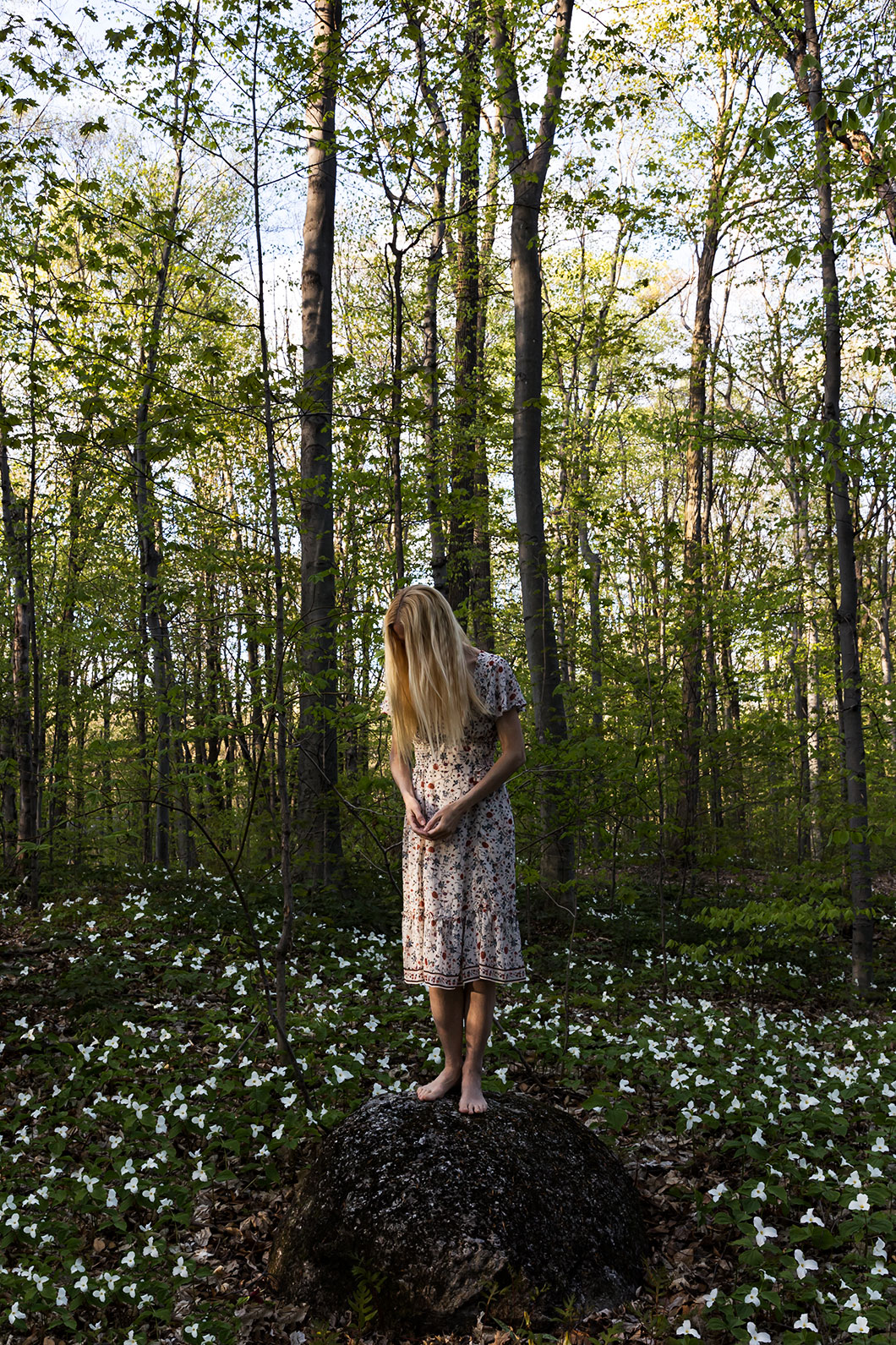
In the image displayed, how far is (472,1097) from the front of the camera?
340 centimetres

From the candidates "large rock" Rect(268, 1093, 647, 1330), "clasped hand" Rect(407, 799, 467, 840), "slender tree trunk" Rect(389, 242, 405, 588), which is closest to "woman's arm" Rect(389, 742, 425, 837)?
"clasped hand" Rect(407, 799, 467, 840)

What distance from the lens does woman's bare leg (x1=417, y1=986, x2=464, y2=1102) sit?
338 cm

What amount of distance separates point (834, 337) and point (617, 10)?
7.14 m

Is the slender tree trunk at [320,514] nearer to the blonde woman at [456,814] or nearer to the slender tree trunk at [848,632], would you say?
the blonde woman at [456,814]

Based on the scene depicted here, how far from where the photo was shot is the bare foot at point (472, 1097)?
3387 millimetres

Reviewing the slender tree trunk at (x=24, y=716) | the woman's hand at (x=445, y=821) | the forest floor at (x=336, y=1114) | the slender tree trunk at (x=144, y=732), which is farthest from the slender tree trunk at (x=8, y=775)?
the woman's hand at (x=445, y=821)

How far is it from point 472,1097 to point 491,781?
1.30m

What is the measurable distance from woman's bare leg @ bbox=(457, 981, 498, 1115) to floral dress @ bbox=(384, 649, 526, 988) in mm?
76

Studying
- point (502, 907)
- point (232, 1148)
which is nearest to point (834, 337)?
point (502, 907)

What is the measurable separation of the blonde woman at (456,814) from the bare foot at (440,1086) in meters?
0.08

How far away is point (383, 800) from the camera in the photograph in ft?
22.4

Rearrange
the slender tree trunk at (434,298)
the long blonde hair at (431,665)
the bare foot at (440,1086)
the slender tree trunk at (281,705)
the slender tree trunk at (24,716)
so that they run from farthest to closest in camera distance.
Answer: the slender tree trunk at (24,716) → the slender tree trunk at (434,298) → the slender tree trunk at (281,705) → the bare foot at (440,1086) → the long blonde hair at (431,665)

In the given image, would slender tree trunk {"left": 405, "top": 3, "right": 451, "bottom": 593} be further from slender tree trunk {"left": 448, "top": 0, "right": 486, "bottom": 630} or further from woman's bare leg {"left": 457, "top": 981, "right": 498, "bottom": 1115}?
woman's bare leg {"left": 457, "top": 981, "right": 498, "bottom": 1115}

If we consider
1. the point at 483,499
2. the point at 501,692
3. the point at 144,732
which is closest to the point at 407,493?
the point at 483,499
